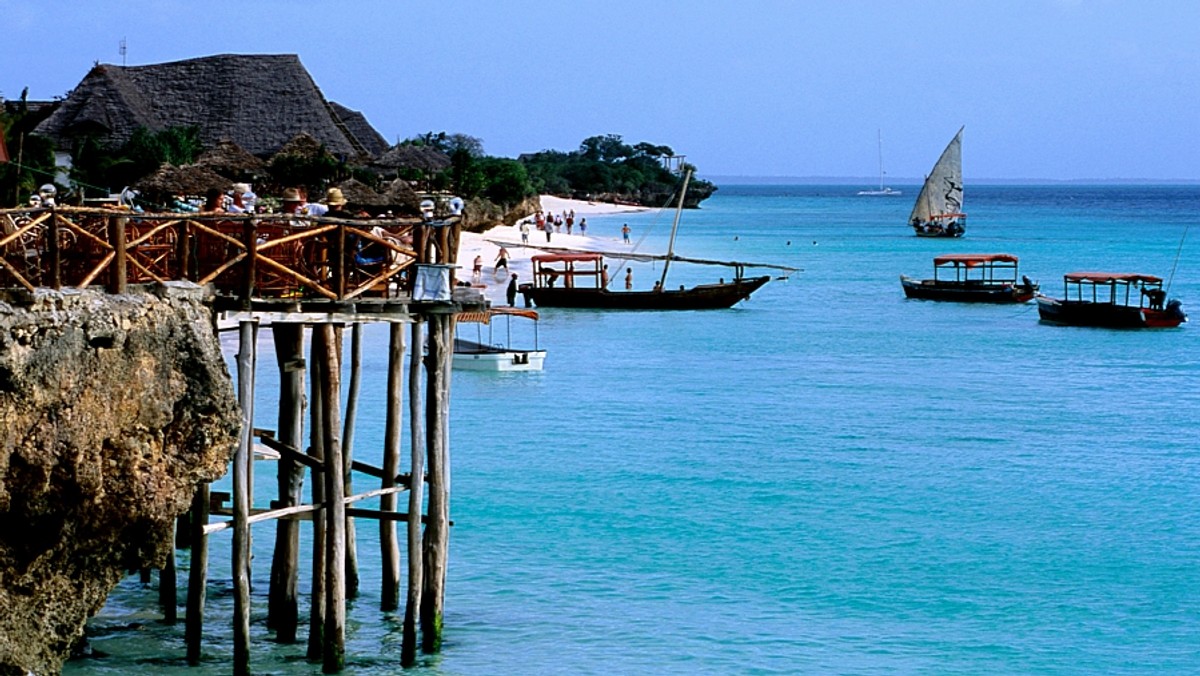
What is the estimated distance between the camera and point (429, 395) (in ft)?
44.2

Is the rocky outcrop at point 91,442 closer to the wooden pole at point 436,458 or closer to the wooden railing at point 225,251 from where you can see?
the wooden railing at point 225,251

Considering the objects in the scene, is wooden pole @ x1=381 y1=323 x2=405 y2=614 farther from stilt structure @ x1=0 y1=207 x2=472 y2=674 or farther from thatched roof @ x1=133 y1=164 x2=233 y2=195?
thatched roof @ x1=133 y1=164 x2=233 y2=195

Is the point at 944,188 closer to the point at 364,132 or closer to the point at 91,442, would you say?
the point at 364,132

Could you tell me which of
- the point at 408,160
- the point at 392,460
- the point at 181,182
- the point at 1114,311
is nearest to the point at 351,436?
the point at 392,460

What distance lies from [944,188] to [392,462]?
3791 inches

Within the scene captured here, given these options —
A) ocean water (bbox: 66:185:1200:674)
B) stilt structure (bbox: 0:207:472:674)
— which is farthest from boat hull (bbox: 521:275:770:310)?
stilt structure (bbox: 0:207:472:674)

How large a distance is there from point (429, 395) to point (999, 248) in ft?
293

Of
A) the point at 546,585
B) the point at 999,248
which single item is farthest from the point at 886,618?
the point at 999,248

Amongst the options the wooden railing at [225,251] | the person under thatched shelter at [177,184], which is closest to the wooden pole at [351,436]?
the wooden railing at [225,251]

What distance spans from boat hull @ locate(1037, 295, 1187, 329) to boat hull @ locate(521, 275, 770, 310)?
959 cm

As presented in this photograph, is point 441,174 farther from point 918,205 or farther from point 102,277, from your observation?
point 102,277

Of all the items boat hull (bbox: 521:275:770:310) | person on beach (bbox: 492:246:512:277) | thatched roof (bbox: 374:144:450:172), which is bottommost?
boat hull (bbox: 521:275:770:310)

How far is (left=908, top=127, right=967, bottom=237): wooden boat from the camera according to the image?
104 metres

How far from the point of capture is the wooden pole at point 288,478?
45.2 ft
